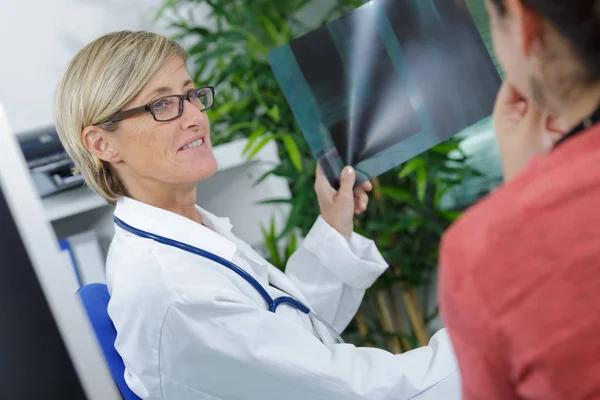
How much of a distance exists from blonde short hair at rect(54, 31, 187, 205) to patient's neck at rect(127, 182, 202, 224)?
125 millimetres

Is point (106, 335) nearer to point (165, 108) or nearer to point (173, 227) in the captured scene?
point (173, 227)

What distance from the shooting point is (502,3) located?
0.53 meters

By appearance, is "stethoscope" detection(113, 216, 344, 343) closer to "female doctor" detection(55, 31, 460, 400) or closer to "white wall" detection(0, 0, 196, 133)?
"female doctor" detection(55, 31, 460, 400)

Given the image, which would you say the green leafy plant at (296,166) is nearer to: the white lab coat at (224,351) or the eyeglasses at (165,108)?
the eyeglasses at (165,108)

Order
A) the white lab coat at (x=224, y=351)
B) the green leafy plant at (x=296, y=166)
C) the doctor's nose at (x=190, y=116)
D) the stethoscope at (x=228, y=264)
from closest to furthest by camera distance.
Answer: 1. the white lab coat at (x=224, y=351)
2. the stethoscope at (x=228, y=264)
3. the doctor's nose at (x=190, y=116)
4. the green leafy plant at (x=296, y=166)

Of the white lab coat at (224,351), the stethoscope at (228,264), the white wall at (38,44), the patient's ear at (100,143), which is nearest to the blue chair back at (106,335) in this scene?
the white lab coat at (224,351)

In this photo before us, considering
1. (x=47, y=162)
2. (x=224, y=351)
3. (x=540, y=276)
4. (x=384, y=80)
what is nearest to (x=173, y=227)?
(x=224, y=351)

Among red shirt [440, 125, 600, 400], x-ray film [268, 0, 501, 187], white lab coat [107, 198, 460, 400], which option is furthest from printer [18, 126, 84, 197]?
red shirt [440, 125, 600, 400]

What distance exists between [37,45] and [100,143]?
898 millimetres

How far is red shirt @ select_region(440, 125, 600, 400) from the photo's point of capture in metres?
0.45

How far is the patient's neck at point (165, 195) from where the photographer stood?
1270mm

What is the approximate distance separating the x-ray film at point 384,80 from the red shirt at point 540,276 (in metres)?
0.66

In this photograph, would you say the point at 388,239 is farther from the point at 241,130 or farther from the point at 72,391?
the point at 72,391

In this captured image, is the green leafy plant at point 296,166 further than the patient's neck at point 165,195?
Yes
